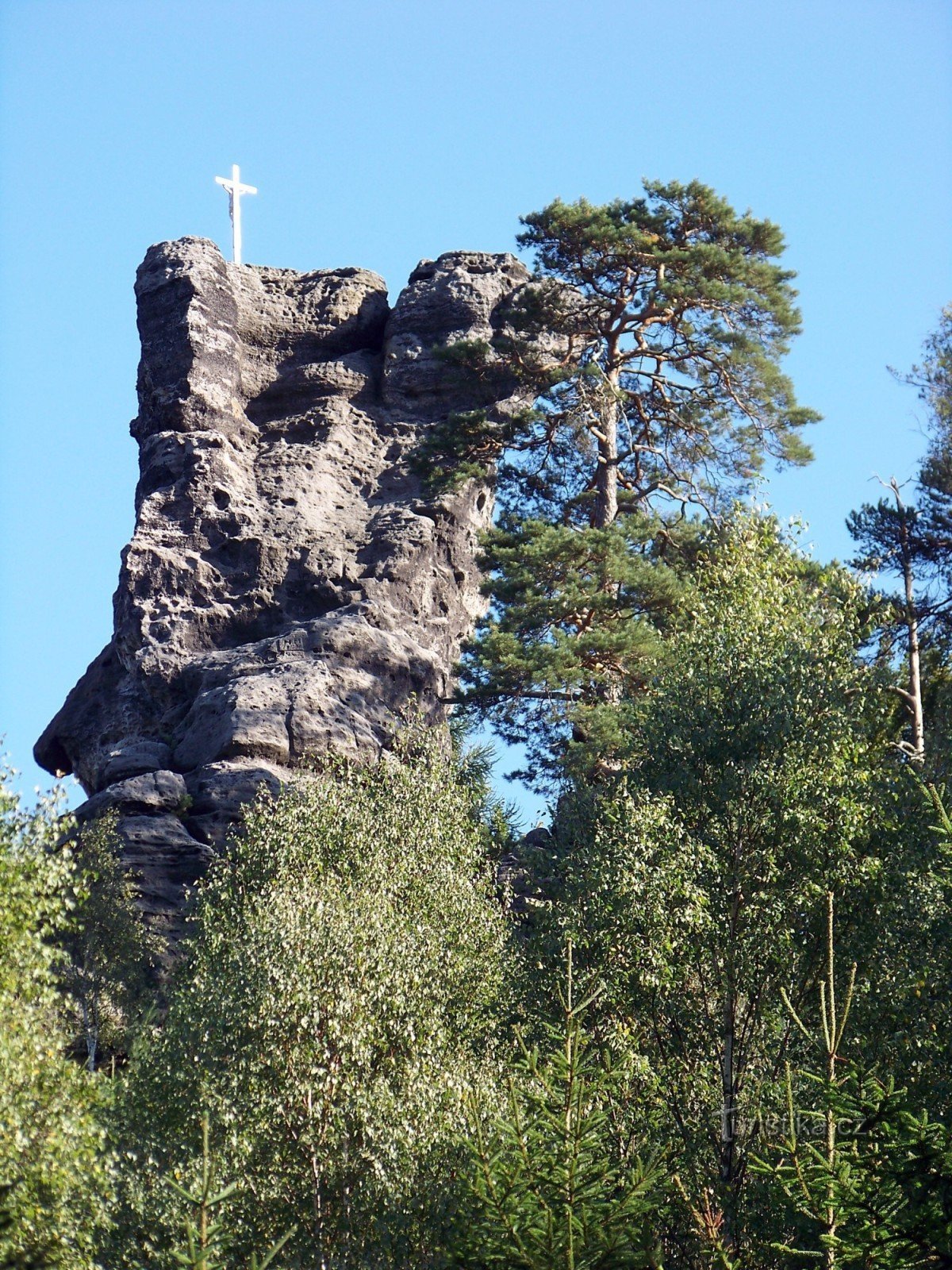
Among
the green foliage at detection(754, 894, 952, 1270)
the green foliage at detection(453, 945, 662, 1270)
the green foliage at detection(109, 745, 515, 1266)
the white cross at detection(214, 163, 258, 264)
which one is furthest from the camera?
the white cross at detection(214, 163, 258, 264)

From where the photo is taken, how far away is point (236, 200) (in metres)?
61.6

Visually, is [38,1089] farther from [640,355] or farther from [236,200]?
[236,200]

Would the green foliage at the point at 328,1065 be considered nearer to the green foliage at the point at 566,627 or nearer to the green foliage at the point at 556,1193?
the green foliage at the point at 556,1193

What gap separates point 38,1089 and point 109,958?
20840 mm

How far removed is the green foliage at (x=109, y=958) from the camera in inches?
1545

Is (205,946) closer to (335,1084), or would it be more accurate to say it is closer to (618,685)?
(335,1084)

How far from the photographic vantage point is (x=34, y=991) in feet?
65.3

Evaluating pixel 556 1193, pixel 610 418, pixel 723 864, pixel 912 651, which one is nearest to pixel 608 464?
pixel 610 418

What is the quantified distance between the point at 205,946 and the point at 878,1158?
745 inches

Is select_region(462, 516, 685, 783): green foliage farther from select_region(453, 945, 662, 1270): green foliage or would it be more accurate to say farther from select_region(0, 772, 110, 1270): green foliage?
select_region(453, 945, 662, 1270): green foliage

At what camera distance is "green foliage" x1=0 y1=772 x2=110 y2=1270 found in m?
17.9

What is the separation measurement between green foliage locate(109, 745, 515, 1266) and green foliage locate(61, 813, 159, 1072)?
31.1 feet

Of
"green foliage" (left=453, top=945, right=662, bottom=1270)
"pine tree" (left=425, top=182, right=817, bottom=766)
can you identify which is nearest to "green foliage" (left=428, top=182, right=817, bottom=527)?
"pine tree" (left=425, top=182, right=817, bottom=766)

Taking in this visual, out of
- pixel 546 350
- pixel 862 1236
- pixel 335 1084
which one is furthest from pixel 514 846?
pixel 862 1236
